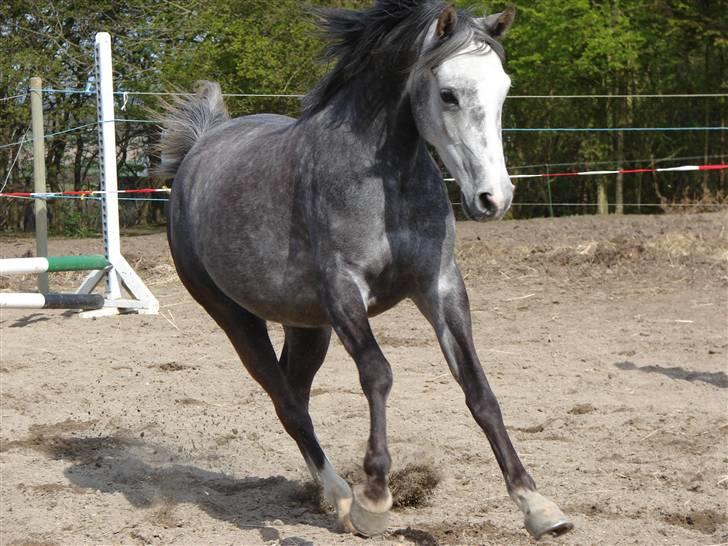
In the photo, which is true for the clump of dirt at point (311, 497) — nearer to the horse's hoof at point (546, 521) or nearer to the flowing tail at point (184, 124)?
the horse's hoof at point (546, 521)

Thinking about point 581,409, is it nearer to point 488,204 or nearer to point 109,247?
point 488,204

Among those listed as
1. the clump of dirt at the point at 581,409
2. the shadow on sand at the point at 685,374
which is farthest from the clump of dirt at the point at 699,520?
the shadow on sand at the point at 685,374

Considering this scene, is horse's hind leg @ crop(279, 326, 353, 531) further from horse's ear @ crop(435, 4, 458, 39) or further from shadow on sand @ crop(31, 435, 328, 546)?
horse's ear @ crop(435, 4, 458, 39)

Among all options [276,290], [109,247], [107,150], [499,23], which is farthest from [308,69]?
[499,23]

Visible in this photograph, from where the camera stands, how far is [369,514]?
3.34 metres

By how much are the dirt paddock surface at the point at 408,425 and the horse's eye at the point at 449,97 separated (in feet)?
5.33

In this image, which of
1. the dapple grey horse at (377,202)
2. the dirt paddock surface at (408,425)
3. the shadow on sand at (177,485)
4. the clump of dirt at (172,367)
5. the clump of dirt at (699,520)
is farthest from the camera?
the clump of dirt at (172,367)

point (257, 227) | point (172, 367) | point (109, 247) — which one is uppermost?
point (257, 227)

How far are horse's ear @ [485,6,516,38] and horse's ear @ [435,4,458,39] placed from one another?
156 millimetres

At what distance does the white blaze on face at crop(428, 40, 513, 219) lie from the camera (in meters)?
3.05

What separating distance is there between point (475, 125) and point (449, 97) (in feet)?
0.45

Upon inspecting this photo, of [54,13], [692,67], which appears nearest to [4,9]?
[54,13]

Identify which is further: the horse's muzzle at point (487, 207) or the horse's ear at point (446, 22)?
the horse's ear at point (446, 22)

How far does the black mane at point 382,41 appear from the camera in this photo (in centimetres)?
329
